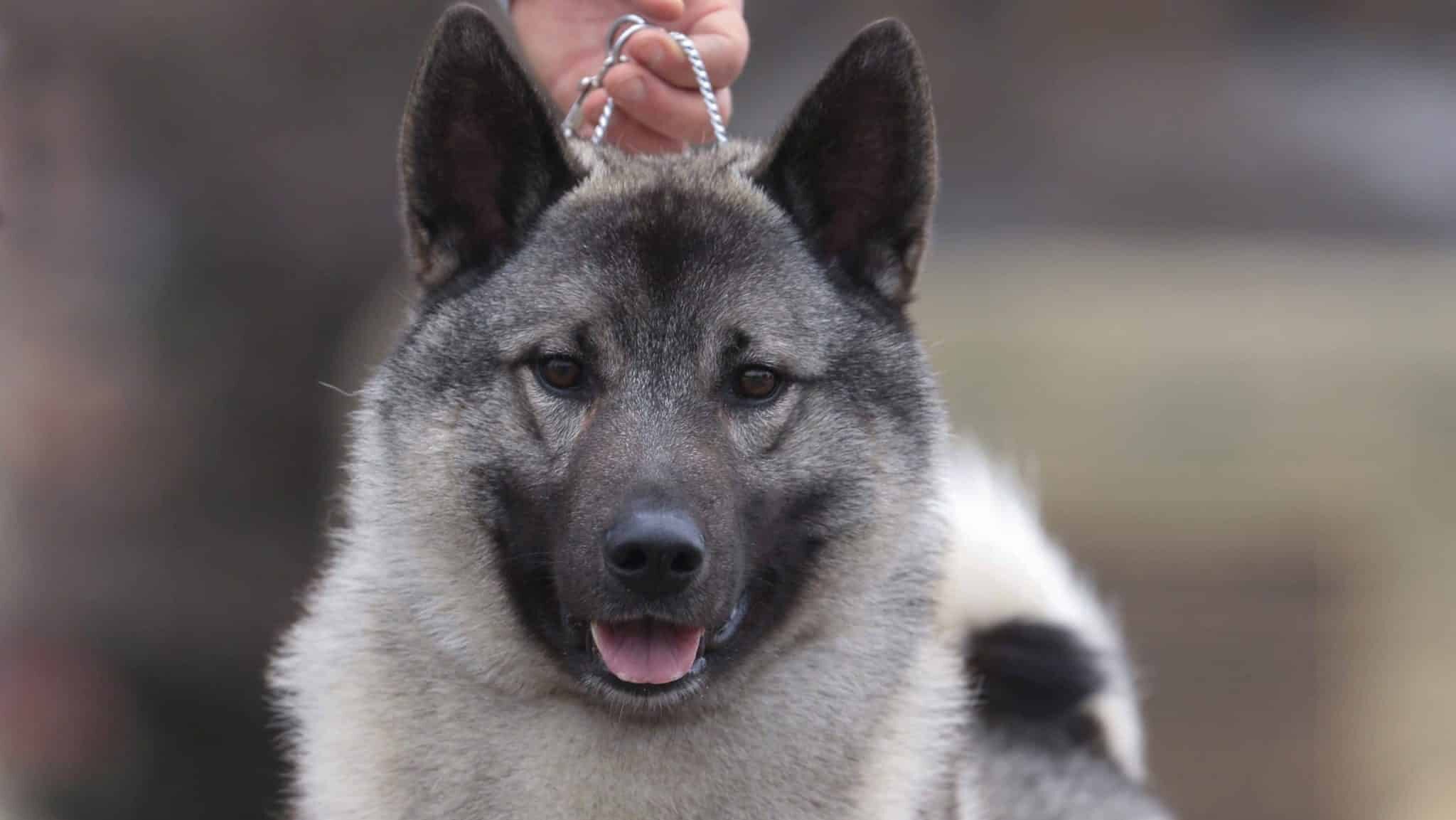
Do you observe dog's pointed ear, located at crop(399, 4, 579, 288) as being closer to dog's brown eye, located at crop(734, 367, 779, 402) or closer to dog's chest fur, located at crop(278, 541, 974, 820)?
dog's brown eye, located at crop(734, 367, 779, 402)

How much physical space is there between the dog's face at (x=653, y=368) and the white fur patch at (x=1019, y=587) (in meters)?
1.09

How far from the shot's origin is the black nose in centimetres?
242

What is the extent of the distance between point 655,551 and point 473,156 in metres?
0.83

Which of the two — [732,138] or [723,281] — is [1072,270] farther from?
[723,281]

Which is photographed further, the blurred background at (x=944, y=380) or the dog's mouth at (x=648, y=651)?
the blurred background at (x=944, y=380)

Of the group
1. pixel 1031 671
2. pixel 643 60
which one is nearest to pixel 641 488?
pixel 643 60

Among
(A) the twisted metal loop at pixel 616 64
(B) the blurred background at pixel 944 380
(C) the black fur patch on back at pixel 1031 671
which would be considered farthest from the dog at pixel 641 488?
(B) the blurred background at pixel 944 380

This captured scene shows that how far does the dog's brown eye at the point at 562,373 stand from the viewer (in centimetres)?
264

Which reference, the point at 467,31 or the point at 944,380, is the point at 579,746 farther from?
the point at 944,380

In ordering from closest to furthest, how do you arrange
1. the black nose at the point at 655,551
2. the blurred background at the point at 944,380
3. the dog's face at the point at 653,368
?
the black nose at the point at 655,551, the dog's face at the point at 653,368, the blurred background at the point at 944,380

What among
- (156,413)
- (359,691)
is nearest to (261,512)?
(156,413)

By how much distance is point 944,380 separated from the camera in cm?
671

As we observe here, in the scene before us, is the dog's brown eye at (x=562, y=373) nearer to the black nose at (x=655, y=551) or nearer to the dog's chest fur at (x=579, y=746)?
the black nose at (x=655, y=551)

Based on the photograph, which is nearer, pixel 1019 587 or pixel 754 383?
pixel 754 383
